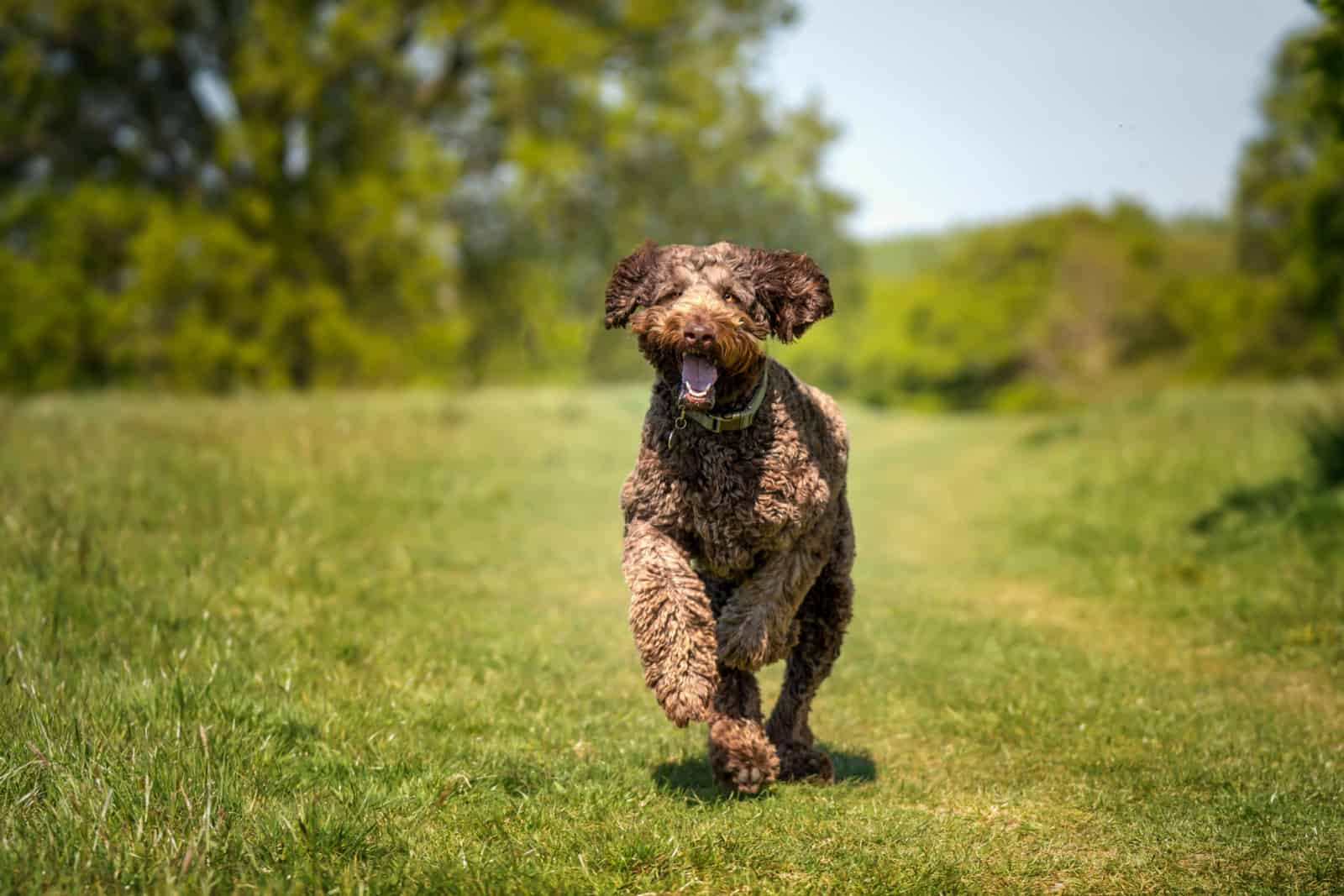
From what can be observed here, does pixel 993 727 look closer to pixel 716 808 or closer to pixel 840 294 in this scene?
pixel 716 808

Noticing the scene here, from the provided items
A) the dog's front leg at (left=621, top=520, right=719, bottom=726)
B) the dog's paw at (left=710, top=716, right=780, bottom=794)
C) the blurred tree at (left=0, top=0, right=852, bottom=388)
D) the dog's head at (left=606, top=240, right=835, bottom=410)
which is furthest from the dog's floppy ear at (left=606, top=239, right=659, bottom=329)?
the blurred tree at (left=0, top=0, right=852, bottom=388)

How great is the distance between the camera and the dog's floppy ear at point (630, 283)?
5125mm

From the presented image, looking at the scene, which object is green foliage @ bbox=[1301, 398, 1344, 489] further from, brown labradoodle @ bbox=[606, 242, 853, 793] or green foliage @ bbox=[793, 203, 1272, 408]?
green foliage @ bbox=[793, 203, 1272, 408]

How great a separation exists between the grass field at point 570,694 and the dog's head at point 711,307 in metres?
1.72

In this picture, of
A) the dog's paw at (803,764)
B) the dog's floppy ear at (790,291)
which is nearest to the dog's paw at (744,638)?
the dog's paw at (803,764)

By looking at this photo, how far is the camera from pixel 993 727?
257 inches

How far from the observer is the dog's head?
4754mm

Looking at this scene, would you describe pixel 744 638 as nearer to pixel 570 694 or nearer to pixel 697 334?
pixel 697 334

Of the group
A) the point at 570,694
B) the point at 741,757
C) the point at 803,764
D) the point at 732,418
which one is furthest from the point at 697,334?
the point at 570,694

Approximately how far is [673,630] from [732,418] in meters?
0.88

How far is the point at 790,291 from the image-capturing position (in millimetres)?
5133

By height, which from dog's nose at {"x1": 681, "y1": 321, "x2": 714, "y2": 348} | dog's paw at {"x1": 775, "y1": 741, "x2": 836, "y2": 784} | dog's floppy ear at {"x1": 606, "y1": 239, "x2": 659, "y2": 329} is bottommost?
dog's paw at {"x1": 775, "y1": 741, "x2": 836, "y2": 784}

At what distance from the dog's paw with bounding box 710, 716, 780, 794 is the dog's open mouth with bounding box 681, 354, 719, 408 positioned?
135 cm

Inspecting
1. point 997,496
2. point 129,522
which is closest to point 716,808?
point 129,522
